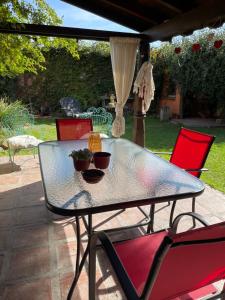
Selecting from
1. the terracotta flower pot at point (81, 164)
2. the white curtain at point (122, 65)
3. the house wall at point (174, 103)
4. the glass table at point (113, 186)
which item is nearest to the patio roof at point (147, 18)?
the white curtain at point (122, 65)

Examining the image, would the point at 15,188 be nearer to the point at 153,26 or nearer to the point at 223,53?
the point at 153,26

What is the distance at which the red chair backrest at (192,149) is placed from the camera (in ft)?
6.93

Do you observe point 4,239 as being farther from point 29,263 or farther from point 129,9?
point 129,9

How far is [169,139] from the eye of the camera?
5.75m

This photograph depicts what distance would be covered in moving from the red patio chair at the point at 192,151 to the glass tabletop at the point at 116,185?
1.30 feet

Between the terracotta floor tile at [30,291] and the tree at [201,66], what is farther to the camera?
the tree at [201,66]

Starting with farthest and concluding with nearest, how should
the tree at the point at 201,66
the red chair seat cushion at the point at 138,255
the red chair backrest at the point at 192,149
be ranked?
the tree at the point at 201,66, the red chair backrest at the point at 192,149, the red chair seat cushion at the point at 138,255

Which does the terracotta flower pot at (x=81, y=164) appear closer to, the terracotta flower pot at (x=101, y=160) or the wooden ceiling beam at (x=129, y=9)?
the terracotta flower pot at (x=101, y=160)

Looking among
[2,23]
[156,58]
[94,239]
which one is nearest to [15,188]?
[2,23]

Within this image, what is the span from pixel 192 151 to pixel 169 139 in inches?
139

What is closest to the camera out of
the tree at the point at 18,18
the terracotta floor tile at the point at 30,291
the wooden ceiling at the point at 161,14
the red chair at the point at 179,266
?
the red chair at the point at 179,266

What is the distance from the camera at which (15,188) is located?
3.15 meters

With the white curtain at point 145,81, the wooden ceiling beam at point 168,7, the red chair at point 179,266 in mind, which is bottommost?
the red chair at point 179,266

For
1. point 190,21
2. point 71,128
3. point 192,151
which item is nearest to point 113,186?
point 192,151
